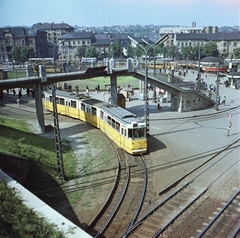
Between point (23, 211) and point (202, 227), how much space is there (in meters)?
8.84

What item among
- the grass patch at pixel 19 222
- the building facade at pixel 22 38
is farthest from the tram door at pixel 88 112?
the building facade at pixel 22 38

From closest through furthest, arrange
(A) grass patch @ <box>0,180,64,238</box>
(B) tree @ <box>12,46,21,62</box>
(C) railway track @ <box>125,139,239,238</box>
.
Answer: (A) grass patch @ <box>0,180,64,238</box> → (C) railway track @ <box>125,139,239,238</box> → (B) tree @ <box>12,46,21,62</box>

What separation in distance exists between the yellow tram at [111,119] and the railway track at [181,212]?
17.9 ft

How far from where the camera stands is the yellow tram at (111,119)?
24.2m

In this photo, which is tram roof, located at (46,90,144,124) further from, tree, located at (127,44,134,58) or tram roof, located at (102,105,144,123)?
tree, located at (127,44,134,58)

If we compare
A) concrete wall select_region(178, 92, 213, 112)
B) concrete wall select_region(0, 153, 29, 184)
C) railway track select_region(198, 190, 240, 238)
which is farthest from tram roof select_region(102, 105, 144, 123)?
concrete wall select_region(178, 92, 213, 112)

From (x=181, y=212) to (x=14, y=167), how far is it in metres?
10.0

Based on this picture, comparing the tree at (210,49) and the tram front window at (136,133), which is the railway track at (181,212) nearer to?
the tram front window at (136,133)

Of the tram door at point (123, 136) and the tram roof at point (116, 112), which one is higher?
the tram roof at point (116, 112)

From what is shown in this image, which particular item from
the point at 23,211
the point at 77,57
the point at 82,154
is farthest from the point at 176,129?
the point at 77,57

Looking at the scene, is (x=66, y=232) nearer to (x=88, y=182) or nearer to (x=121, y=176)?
(x=88, y=182)

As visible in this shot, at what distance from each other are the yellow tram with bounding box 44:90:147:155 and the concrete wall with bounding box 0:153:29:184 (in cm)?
869

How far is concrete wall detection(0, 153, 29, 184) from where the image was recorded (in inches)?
683

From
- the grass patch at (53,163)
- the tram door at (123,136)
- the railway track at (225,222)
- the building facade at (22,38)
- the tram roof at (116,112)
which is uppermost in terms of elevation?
Result: the building facade at (22,38)
